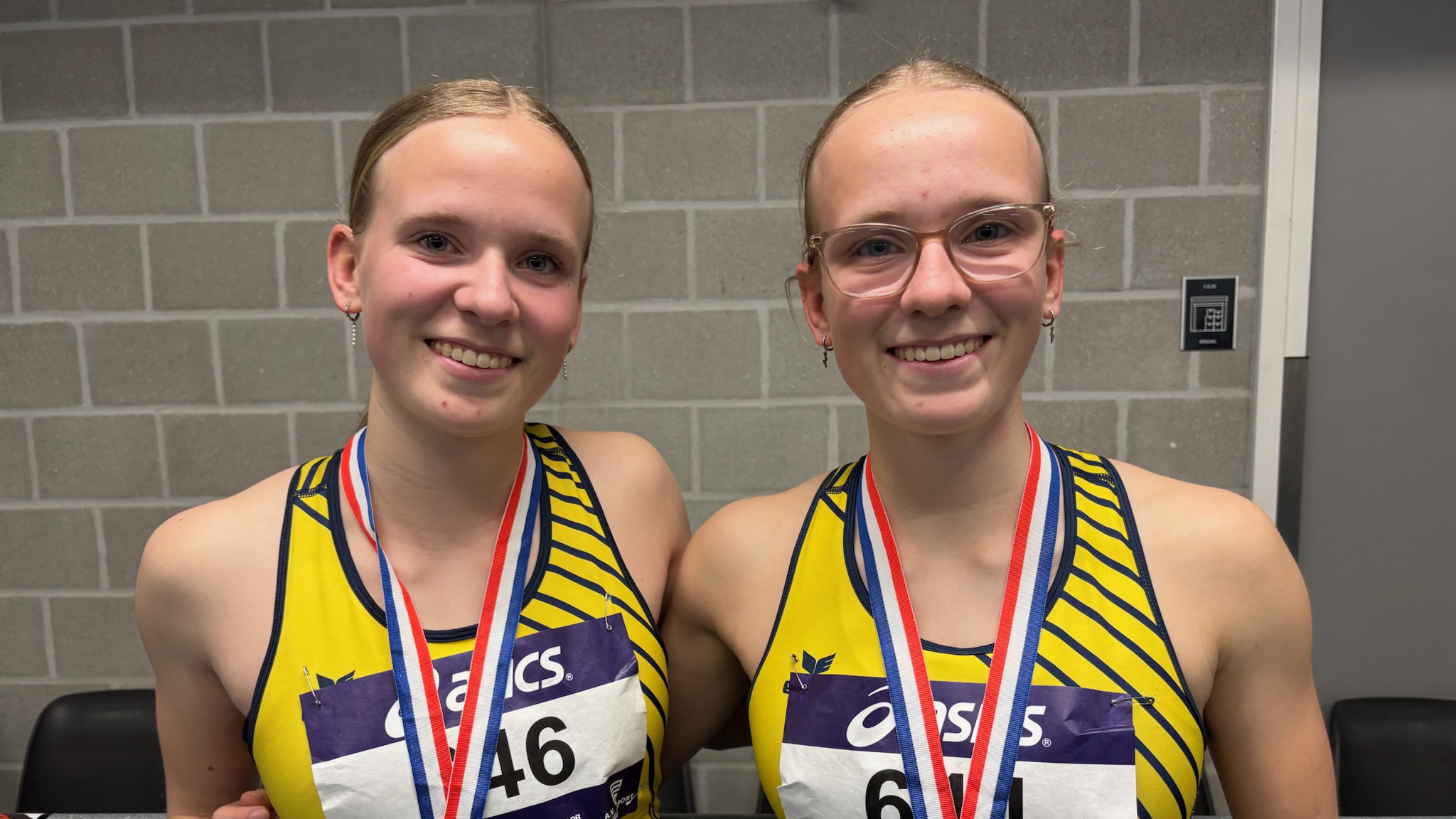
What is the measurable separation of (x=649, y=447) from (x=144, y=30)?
197cm

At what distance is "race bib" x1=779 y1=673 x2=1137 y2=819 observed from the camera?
999 mm

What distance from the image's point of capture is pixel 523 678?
1163 mm

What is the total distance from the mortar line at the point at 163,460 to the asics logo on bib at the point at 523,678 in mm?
1797

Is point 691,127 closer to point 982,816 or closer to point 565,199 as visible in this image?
point 565,199

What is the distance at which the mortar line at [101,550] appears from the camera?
8.25 ft

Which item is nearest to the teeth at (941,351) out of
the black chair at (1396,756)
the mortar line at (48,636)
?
the black chair at (1396,756)

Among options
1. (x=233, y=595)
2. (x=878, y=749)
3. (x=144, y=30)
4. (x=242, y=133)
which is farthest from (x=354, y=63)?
(x=878, y=749)

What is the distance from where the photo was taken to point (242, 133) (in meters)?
2.33

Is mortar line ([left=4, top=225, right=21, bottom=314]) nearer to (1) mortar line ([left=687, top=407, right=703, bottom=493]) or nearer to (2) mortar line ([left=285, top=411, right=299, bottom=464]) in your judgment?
(2) mortar line ([left=285, top=411, right=299, bottom=464])

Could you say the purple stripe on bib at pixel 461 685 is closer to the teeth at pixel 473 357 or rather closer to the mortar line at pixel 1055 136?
the teeth at pixel 473 357

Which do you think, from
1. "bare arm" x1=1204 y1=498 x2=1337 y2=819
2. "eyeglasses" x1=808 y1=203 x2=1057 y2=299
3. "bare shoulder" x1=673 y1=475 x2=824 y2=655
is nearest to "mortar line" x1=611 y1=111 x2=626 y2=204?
"bare shoulder" x1=673 y1=475 x2=824 y2=655

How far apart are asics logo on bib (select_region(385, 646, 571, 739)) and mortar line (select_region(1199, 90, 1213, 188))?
2034 millimetres

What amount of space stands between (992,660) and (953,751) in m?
0.12

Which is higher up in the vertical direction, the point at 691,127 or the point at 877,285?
the point at 691,127
